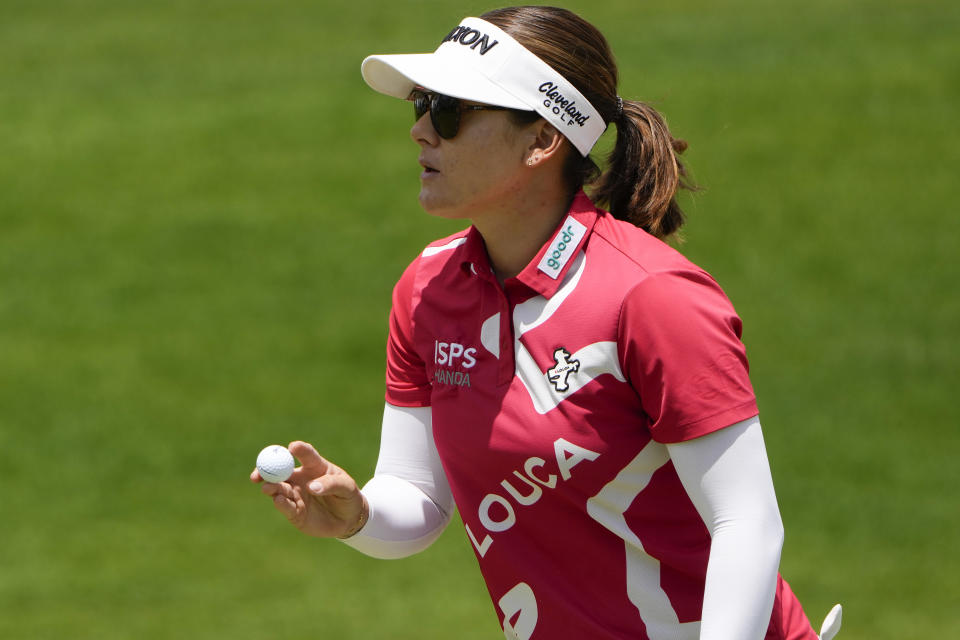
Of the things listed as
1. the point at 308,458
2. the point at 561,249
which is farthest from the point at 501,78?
the point at 308,458

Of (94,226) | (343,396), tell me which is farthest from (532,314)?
(94,226)

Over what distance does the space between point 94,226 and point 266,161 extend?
6.02 ft

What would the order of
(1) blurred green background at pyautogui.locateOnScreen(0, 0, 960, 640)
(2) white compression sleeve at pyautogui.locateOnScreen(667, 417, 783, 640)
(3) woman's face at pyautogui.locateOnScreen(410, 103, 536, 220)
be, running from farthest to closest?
1. (1) blurred green background at pyautogui.locateOnScreen(0, 0, 960, 640)
2. (3) woman's face at pyautogui.locateOnScreen(410, 103, 536, 220)
3. (2) white compression sleeve at pyautogui.locateOnScreen(667, 417, 783, 640)

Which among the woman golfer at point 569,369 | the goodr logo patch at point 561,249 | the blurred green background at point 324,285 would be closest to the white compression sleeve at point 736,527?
the woman golfer at point 569,369

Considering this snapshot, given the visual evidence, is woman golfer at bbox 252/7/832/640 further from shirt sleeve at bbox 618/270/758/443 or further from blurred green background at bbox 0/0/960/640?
blurred green background at bbox 0/0/960/640

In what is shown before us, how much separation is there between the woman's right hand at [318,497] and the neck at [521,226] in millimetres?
532

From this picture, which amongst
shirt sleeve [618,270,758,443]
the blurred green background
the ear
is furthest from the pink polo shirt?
the blurred green background

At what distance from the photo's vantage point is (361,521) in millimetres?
2975

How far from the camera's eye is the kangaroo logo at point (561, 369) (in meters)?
2.54

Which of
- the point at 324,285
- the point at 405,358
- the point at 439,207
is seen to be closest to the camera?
the point at 439,207

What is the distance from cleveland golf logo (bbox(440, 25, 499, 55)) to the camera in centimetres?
275

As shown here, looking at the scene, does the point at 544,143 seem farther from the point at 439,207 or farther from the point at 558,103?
the point at 439,207

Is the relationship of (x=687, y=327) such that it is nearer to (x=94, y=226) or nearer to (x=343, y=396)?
(x=343, y=396)

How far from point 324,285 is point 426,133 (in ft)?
30.1
